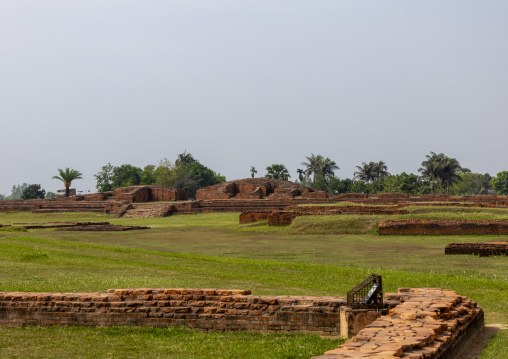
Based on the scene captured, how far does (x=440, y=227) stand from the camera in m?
23.5

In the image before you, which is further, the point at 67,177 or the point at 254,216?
the point at 67,177

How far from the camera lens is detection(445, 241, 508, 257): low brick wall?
55.0ft

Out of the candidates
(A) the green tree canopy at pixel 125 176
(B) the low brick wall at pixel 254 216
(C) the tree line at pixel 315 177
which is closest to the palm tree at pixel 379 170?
(C) the tree line at pixel 315 177

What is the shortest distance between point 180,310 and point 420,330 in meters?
3.38

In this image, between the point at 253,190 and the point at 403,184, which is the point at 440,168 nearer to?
the point at 403,184

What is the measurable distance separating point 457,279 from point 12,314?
25.1 feet

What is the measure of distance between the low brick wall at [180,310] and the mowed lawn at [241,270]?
0.26 meters

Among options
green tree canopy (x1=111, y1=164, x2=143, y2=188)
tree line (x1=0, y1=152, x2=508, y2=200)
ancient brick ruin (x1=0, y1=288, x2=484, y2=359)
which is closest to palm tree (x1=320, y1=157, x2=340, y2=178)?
tree line (x1=0, y1=152, x2=508, y2=200)

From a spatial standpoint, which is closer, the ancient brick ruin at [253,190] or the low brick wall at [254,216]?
the low brick wall at [254,216]

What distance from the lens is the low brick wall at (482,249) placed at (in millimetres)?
16750

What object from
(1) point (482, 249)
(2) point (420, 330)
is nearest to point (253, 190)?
(1) point (482, 249)

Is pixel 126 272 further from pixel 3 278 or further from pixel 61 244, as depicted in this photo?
pixel 61 244

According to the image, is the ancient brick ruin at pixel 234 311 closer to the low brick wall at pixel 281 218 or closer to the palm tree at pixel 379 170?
the low brick wall at pixel 281 218

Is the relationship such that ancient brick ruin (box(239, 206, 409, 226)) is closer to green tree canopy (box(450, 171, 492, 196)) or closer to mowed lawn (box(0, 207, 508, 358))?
mowed lawn (box(0, 207, 508, 358))
